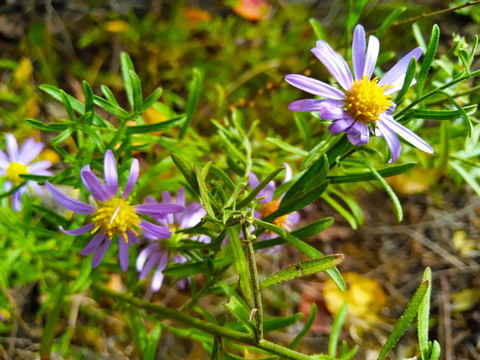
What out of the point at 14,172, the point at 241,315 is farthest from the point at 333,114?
the point at 14,172

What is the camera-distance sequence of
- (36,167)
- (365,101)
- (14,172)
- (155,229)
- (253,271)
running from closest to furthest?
(253,271)
(365,101)
(155,229)
(14,172)
(36,167)

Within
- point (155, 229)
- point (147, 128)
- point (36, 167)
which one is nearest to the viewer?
point (155, 229)

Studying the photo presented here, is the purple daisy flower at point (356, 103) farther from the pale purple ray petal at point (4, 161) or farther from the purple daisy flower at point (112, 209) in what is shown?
the pale purple ray petal at point (4, 161)

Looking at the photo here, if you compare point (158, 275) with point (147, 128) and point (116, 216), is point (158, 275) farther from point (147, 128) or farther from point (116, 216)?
point (147, 128)

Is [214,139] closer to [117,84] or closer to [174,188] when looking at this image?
[174,188]

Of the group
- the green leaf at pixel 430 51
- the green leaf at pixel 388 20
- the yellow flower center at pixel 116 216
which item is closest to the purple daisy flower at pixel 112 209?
the yellow flower center at pixel 116 216

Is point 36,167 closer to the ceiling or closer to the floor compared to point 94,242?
closer to the ceiling

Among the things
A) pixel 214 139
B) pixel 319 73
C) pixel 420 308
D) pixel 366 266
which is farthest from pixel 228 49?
pixel 420 308
